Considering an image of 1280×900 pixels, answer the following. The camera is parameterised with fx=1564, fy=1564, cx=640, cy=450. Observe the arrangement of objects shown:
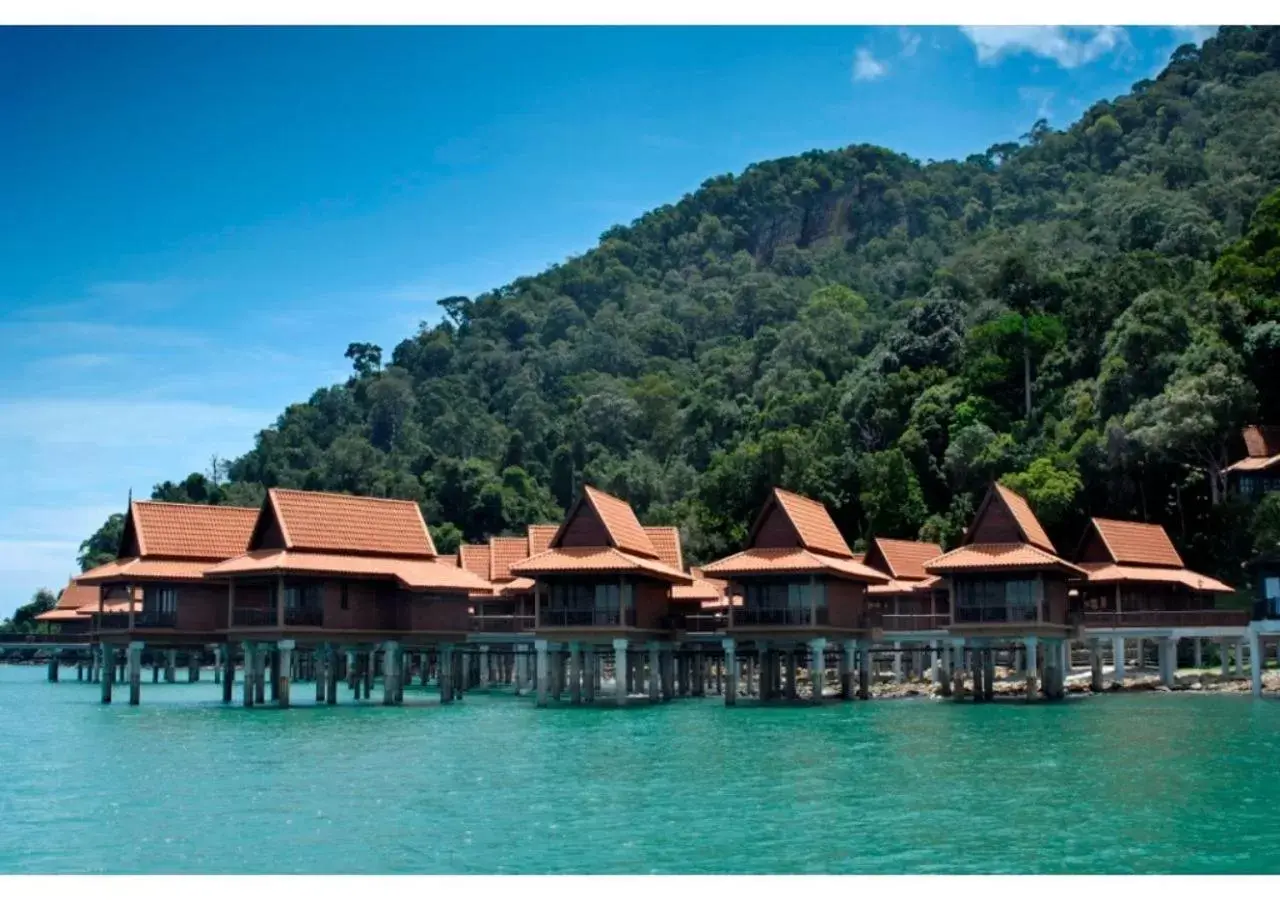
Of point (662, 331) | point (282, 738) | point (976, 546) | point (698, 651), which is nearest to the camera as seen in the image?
point (282, 738)

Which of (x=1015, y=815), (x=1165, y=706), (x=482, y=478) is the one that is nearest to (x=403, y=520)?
(x=1165, y=706)

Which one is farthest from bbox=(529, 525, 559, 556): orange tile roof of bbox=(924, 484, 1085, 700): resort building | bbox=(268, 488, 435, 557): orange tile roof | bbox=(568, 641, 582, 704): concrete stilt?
bbox=(924, 484, 1085, 700): resort building

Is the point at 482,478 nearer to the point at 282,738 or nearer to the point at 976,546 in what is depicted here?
the point at 976,546

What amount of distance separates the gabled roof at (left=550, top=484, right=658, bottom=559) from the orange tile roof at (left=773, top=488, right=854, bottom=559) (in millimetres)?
5067

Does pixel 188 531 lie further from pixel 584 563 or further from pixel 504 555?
pixel 504 555

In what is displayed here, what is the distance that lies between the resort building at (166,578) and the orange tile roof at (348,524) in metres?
3.89

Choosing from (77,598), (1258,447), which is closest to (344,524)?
(1258,447)

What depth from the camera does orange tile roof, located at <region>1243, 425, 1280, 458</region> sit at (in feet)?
201

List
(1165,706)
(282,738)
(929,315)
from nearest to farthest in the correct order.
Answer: (282,738), (1165,706), (929,315)

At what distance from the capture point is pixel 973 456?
229 feet

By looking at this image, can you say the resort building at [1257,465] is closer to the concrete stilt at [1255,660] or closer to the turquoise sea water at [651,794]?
the concrete stilt at [1255,660]

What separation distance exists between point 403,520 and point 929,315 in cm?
4210

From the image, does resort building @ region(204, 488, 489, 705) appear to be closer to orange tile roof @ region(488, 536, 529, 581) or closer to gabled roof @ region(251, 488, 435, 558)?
gabled roof @ region(251, 488, 435, 558)

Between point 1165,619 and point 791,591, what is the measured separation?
1301 cm
